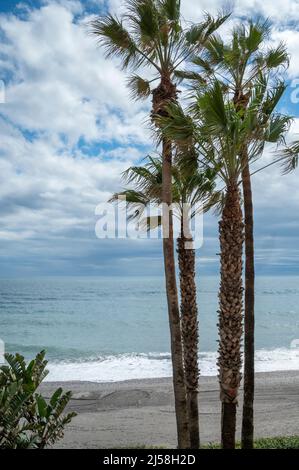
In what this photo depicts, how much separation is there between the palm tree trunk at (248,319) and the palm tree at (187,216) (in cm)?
109

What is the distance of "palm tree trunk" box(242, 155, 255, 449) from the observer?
35.9ft

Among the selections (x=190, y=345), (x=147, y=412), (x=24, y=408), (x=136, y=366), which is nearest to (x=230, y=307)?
(x=190, y=345)

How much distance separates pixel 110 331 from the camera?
57500 millimetres

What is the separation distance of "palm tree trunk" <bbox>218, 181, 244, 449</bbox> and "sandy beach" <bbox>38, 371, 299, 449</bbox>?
447 centimetres

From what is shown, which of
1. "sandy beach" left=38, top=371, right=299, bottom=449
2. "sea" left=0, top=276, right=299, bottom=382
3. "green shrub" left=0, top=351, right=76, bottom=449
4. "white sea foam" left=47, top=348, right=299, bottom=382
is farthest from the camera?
"sea" left=0, top=276, right=299, bottom=382

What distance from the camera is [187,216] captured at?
12297mm

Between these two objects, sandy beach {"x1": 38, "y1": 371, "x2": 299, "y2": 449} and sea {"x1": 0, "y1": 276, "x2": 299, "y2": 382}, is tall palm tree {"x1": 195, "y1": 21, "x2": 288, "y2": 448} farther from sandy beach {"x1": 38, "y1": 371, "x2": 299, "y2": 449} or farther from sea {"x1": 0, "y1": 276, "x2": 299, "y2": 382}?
sea {"x1": 0, "y1": 276, "x2": 299, "y2": 382}

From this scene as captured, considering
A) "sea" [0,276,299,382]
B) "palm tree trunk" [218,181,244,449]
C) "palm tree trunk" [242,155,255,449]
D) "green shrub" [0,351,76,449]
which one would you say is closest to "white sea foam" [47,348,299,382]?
"sea" [0,276,299,382]

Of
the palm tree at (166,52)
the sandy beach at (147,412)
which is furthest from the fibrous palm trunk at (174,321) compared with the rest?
the sandy beach at (147,412)

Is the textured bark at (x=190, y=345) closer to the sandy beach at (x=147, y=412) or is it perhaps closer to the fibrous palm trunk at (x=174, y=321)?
the fibrous palm trunk at (x=174, y=321)
